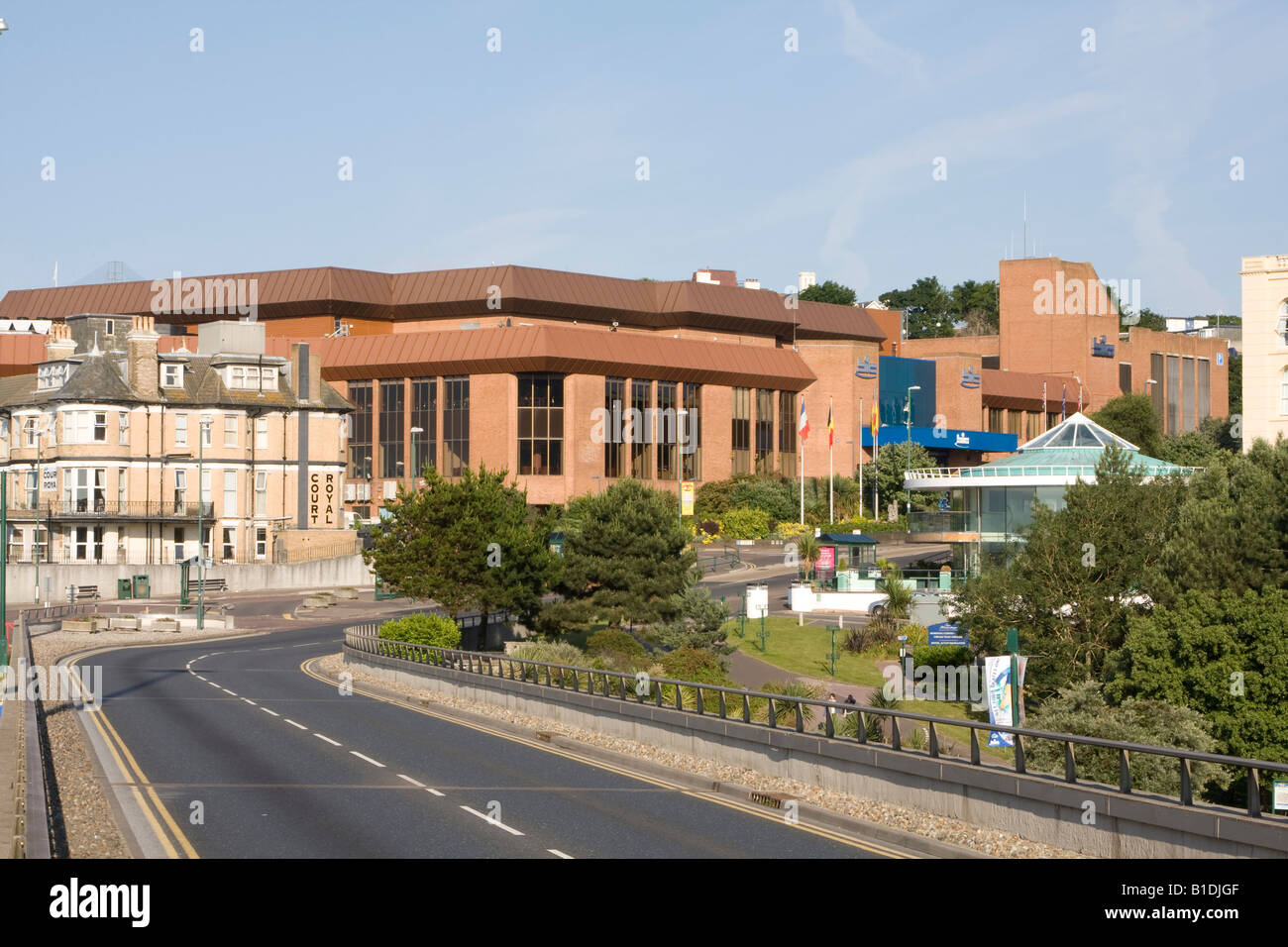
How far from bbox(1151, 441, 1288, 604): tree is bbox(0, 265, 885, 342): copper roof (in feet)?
261

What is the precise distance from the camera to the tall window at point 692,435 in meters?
117

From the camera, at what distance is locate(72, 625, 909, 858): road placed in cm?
1725

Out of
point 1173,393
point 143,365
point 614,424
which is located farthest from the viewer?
point 1173,393

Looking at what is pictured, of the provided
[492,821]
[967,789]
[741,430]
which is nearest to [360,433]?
[741,430]

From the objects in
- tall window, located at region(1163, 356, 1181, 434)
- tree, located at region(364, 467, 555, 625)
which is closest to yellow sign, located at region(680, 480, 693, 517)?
tree, located at region(364, 467, 555, 625)

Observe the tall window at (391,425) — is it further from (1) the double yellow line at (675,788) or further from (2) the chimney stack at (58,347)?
(1) the double yellow line at (675,788)

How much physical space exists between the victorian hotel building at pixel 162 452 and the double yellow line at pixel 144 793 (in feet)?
171

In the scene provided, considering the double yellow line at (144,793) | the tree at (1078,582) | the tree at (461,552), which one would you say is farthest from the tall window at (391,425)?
the double yellow line at (144,793)

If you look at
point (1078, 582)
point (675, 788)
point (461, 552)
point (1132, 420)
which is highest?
point (1132, 420)

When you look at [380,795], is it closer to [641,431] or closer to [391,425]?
[641,431]

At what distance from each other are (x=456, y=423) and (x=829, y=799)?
3702 inches

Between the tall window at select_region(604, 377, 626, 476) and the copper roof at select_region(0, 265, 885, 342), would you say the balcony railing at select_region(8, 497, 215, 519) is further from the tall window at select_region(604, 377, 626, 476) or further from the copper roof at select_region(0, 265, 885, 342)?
the copper roof at select_region(0, 265, 885, 342)

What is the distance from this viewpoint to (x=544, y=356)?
351 ft

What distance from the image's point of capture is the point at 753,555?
9962cm
